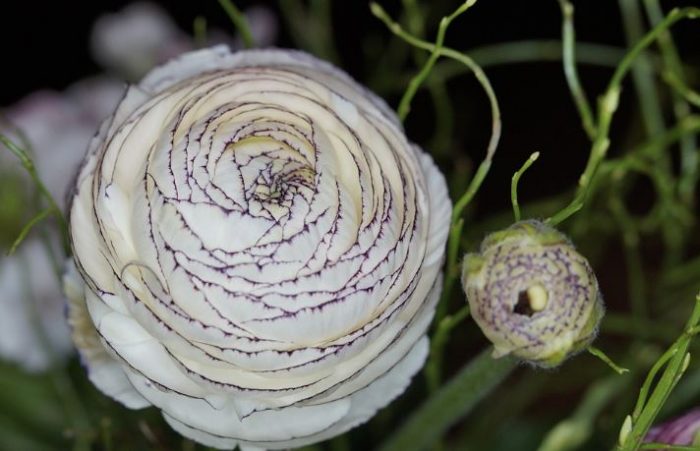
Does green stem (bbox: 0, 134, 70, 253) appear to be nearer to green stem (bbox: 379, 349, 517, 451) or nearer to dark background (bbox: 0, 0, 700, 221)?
green stem (bbox: 379, 349, 517, 451)

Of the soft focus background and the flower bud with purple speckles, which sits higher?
the flower bud with purple speckles

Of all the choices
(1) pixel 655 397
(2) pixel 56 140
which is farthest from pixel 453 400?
(2) pixel 56 140

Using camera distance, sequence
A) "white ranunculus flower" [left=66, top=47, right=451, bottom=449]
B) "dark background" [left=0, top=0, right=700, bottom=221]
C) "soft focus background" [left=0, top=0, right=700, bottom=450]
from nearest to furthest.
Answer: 1. "white ranunculus flower" [left=66, top=47, right=451, bottom=449]
2. "soft focus background" [left=0, top=0, right=700, bottom=450]
3. "dark background" [left=0, top=0, right=700, bottom=221]

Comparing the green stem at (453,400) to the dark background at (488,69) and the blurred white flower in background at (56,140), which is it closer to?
the blurred white flower in background at (56,140)

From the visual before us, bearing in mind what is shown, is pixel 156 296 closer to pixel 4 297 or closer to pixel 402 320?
pixel 402 320

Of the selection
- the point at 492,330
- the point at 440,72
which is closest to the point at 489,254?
the point at 492,330

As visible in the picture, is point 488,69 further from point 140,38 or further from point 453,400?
point 453,400

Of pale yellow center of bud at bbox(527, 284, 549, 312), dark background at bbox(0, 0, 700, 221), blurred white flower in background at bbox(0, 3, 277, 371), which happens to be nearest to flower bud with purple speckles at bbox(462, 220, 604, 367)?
pale yellow center of bud at bbox(527, 284, 549, 312)

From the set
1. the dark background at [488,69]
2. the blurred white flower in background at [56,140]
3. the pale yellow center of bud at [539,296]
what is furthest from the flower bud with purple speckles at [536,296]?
the dark background at [488,69]
